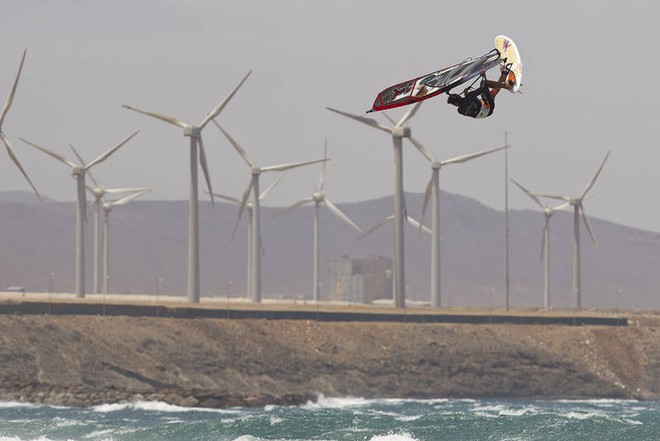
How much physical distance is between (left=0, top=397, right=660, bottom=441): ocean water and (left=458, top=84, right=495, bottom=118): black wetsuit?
180ft

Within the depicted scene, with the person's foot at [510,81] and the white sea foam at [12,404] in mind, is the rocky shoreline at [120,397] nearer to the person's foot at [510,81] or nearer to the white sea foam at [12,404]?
the white sea foam at [12,404]

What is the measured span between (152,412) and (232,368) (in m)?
34.9

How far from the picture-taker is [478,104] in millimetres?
68062

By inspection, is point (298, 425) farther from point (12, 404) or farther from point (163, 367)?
point (163, 367)

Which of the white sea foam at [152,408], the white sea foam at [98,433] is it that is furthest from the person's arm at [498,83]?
the white sea foam at [152,408]

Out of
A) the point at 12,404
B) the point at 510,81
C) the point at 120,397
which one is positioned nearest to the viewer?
the point at 510,81

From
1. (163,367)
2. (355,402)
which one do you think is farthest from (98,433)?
(355,402)

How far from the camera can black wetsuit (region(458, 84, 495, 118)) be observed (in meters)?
67.8

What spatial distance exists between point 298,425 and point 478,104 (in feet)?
232

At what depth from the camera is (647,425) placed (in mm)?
127188

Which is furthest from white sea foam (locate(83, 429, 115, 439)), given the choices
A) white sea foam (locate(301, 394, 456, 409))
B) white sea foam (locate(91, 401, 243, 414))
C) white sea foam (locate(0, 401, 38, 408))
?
white sea foam (locate(301, 394, 456, 409))

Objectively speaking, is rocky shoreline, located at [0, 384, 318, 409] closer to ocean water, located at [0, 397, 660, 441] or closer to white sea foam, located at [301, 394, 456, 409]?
ocean water, located at [0, 397, 660, 441]

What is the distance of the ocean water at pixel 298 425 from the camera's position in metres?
124

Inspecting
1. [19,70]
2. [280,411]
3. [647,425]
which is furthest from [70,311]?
[647,425]
